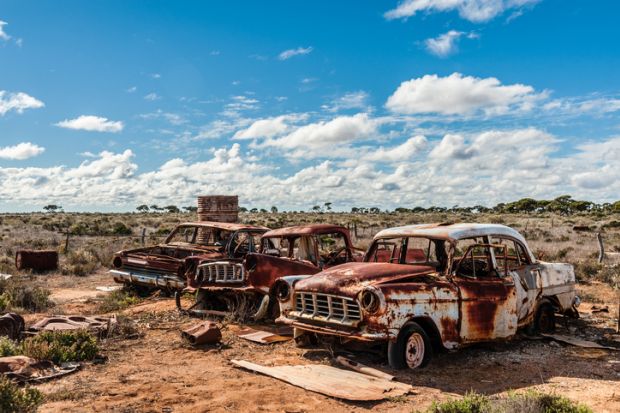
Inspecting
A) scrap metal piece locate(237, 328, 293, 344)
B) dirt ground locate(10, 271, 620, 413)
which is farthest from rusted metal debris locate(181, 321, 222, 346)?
scrap metal piece locate(237, 328, 293, 344)

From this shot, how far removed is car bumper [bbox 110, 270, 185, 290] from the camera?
1119 cm

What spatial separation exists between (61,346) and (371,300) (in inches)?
162

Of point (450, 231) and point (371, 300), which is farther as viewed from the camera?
point (450, 231)

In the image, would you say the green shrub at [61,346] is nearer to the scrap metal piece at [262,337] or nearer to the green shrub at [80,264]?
the scrap metal piece at [262,337]

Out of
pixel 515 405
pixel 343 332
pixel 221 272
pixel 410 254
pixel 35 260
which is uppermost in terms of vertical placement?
pixel 410 254

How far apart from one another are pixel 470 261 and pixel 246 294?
3.81 meters

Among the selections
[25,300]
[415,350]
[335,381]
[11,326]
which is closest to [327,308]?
[335,381]

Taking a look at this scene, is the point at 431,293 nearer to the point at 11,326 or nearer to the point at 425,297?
the point at 425,297

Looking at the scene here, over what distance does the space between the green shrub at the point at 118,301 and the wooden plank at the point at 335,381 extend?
18.2ft

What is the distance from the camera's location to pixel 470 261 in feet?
25.7

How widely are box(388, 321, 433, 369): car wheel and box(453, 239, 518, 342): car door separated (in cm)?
60

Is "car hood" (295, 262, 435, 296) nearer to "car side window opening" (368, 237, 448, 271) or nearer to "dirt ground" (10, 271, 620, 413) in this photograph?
"car side window opening" (368, 237, 448, 271)

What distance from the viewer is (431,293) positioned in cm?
671

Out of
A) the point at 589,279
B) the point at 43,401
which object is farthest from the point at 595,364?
the point at 589,279
